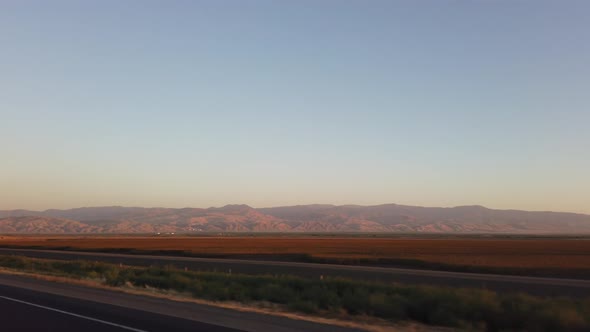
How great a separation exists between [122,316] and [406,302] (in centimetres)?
951

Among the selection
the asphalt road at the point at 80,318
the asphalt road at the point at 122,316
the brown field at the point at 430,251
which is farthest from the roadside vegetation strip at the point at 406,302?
the brown field at the point at 430,251

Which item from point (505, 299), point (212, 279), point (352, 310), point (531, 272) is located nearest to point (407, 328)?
point (352, 310)

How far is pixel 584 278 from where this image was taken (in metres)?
35.7

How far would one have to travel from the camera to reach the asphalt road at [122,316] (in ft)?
43.3

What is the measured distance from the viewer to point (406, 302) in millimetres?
19078

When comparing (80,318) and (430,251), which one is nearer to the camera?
(80,318)

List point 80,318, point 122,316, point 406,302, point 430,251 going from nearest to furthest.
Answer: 1. point 80,318
2. point 122,316
3. point 406,302
4. point 430,251

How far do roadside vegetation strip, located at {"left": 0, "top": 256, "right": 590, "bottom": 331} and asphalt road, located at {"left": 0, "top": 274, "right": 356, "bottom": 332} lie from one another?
11.4 ft

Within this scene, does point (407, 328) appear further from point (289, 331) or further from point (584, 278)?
point (584, 278)

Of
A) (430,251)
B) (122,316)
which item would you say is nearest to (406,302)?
(122,316)

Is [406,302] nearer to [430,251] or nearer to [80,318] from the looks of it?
[80,318]

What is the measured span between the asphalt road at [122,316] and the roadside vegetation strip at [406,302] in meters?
3.47

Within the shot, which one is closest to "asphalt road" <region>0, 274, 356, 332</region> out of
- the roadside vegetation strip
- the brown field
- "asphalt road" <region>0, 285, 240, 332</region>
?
"asphalt road" <region>0, 285, 240, 332</region>

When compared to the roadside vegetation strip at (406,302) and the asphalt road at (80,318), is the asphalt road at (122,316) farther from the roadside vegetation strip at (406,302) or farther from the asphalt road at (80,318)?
the roadside vegetation strip at (406,302)
